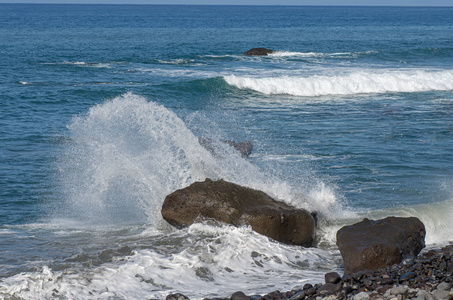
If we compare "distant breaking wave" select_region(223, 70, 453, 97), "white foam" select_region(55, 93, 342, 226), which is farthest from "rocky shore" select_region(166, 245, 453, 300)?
"distant breaking wave" select_region(223, 70, 453, 97)

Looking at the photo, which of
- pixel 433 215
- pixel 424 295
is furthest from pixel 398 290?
pixel 433 215

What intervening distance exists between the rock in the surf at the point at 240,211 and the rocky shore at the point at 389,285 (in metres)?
1.78

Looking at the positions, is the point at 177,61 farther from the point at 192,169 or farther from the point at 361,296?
the point at 361,296

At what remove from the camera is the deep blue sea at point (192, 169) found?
7203 mm

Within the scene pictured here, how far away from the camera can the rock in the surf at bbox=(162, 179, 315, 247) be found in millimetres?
8109

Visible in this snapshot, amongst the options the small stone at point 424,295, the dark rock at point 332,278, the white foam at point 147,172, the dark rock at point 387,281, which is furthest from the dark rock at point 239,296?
the white foam at point 147,172

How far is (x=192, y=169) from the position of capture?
9.93 metres

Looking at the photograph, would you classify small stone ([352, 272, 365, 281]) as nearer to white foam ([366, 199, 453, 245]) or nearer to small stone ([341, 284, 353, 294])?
small stone ([341, 284, 353, 294])

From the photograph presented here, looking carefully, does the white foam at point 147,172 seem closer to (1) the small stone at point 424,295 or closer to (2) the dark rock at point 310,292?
(2) the dark rock at point 310,292

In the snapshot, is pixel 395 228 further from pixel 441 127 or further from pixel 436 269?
pixel 441 127

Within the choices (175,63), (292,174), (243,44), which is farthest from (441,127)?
(243,44)

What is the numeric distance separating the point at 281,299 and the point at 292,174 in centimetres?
590

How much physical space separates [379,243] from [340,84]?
63.8 feet

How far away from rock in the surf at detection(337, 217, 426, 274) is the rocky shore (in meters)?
0.29
